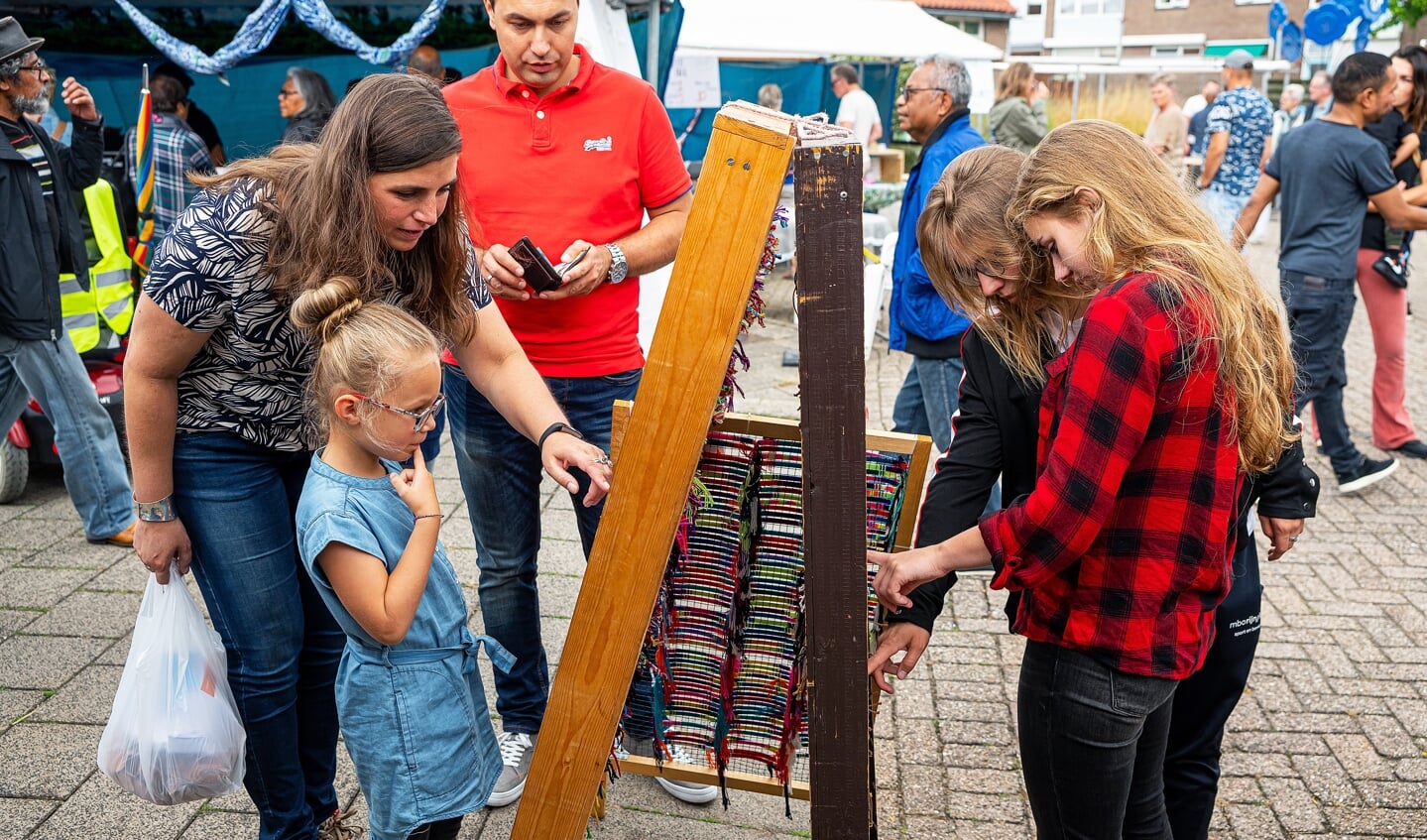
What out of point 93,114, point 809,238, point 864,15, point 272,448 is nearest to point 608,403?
point 272,448

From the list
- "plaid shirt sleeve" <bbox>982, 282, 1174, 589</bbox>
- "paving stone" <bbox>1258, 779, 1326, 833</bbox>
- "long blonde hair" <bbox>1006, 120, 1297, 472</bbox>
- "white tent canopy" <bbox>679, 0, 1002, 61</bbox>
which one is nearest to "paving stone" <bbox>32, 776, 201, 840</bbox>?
"plaid shirt sleeve" <bbox>982, 282, 1174, 589</bbox>

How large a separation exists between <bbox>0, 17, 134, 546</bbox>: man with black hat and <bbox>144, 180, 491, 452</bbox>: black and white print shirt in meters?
2.77

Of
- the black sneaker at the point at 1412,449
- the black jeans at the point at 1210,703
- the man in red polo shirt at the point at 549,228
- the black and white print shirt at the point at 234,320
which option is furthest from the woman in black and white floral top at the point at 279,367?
the black sneaker at the point at 1412,449

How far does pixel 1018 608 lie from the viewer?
1.98 metres

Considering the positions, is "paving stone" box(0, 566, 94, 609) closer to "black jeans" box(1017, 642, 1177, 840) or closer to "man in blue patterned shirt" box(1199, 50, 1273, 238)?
"black jeans" box(1017, 642, 1177, 840)

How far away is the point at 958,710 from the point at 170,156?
5.33 metres

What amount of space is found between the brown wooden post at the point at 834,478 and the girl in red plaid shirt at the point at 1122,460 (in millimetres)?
270

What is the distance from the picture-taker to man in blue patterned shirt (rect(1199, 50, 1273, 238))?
9.36 meters

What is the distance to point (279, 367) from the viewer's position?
83.1 inches

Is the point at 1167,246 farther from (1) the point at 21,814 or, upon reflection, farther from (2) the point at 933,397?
(1) the point at 21,814

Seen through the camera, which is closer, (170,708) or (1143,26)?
(170,708)

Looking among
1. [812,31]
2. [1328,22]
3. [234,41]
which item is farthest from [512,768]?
[1328,22]

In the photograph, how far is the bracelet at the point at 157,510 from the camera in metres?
2.14

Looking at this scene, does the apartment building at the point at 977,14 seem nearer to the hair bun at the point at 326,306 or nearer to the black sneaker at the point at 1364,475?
the black sneaker at the point at 1364,475
